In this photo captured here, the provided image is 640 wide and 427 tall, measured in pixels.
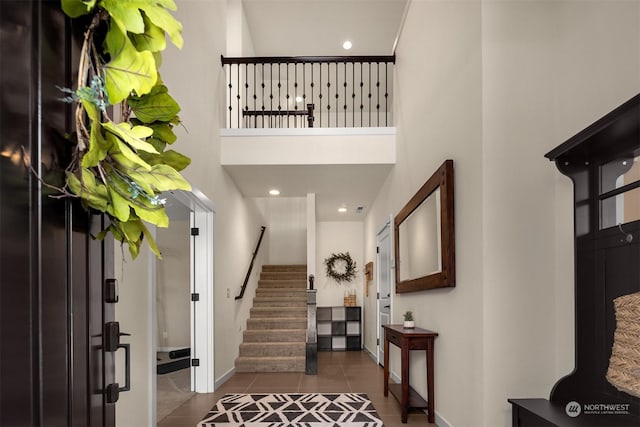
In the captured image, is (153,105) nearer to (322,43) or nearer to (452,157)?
(452,157)

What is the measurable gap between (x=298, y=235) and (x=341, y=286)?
1814mm

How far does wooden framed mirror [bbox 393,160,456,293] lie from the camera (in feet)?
10.7

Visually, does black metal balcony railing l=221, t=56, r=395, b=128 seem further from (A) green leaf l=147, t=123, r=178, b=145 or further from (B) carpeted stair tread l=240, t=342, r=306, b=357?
(A) green leaf l=147, t=123, r=178, b=145

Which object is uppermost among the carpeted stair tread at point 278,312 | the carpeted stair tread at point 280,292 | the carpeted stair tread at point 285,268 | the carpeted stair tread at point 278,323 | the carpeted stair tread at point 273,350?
the carpeted stair tread at point 285,268

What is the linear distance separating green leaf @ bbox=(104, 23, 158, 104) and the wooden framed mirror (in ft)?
9.18

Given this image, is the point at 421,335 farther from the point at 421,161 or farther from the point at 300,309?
the point at 300,309

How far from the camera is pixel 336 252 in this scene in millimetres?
9875

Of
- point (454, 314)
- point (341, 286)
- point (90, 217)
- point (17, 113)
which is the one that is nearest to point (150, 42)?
point (17, 113)

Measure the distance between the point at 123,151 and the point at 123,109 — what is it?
21cm

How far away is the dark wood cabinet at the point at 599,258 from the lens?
1.90 m

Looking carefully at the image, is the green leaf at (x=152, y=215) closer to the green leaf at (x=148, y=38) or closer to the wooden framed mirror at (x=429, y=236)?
the green leaf at (x=148, y=38)

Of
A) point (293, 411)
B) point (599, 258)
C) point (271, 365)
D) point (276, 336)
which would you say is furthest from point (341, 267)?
point (599, 258)

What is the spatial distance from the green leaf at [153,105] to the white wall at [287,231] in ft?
32.1

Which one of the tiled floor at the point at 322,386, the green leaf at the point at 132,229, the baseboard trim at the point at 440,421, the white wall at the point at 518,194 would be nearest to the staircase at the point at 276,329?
the tiled floor at the point at 322,386
